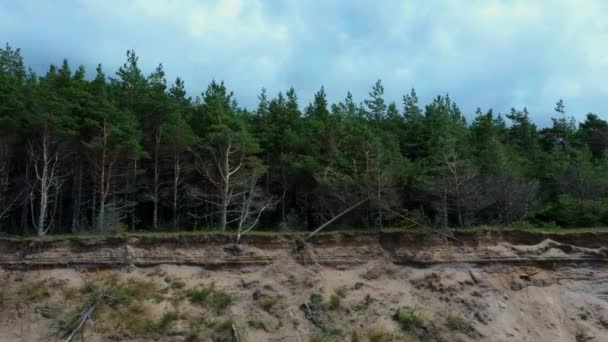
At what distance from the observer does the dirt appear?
22000 millimetres

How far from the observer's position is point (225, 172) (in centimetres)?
3047

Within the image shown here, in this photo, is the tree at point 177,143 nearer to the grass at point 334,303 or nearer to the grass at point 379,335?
the grass at point 334,303

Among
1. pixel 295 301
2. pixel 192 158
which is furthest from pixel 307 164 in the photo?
pixel 295 301

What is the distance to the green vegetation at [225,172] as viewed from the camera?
1121 inches

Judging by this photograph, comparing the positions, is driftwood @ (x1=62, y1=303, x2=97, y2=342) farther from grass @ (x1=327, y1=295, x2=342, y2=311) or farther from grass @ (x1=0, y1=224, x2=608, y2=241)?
grass @ (x1=327, y1=295, x2=342, y2=311)

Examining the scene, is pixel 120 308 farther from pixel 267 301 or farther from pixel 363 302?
pixel 363 302

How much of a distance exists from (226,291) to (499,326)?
12.7 m

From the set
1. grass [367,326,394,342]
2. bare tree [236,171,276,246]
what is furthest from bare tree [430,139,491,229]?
bare tree [236,171,276,246]

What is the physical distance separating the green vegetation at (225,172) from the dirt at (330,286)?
6.50 ft

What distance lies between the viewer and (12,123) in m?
28.2

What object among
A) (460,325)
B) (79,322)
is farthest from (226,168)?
(460,325)

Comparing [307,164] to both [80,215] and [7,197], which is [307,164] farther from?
[7,197]

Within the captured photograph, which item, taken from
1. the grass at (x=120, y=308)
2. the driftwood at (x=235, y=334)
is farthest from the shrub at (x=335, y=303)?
the grass at (x=120, y=308)

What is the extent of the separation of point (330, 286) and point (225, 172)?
408 inches
